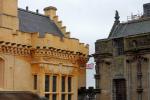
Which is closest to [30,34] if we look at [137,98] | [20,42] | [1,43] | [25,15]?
[20,42]

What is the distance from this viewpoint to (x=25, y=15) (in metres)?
32.0

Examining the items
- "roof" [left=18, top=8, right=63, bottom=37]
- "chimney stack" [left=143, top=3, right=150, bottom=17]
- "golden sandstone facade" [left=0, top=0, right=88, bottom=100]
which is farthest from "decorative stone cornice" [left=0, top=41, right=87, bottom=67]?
"chimney stack" [left=143, top=3, right=150, bottom=17]

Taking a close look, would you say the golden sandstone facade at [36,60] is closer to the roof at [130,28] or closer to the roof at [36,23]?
the roof at [36,23]

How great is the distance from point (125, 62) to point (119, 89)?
3372 millimetres

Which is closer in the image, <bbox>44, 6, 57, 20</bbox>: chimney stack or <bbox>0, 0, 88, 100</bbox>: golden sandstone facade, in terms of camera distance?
<bbox>0, 0, 88, 100</bbox>: golden sandstone facade

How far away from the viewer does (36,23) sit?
32438 millimetres

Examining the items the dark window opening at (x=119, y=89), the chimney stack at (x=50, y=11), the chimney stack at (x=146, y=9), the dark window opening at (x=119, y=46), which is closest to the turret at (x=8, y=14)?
the chimney stack at (x=50, y=11)

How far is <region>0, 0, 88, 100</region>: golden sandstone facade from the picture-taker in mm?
24969

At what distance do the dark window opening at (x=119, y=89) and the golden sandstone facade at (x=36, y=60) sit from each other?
12.4 metres

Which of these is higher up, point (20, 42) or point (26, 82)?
point (20, 42)

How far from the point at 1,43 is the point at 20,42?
5.98 ft

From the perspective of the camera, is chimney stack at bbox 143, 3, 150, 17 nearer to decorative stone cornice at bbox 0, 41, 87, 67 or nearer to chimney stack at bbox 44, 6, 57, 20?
chimney stack at bbox 44, 6, 57, 20

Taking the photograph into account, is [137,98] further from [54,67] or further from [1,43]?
[1,43]

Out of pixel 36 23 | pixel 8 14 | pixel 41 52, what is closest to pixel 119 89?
pixel 36 23
